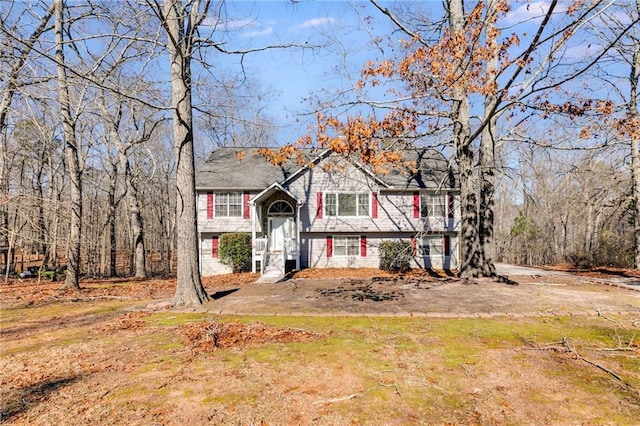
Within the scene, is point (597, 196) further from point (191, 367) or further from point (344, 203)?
point (191, 367)

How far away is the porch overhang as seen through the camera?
1627 centimetres

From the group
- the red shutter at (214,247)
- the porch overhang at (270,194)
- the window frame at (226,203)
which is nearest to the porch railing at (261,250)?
the porch overhang at (270,194)

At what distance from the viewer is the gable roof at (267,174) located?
18.0 m

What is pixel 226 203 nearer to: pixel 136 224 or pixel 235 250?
pixel 235 250

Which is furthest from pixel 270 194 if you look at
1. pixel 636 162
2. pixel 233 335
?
pixel 636 162

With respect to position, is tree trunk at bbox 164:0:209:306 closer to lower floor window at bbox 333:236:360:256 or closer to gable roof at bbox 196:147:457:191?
gable roof at bbox 196:147:457:191

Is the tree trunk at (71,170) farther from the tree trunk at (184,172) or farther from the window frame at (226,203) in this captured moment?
the window frame at (226,203)

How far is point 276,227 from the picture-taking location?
18484 millimetres

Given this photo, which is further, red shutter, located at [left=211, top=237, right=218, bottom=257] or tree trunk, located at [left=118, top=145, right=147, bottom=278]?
tree trunk, located at [left=118, top=145, right=147, bottom=278]

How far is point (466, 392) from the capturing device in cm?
349

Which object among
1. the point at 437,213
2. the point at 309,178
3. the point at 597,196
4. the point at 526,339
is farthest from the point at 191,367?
the point at 597,196

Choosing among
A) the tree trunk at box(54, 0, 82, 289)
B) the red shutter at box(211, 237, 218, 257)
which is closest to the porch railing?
the red shutter at box(211, 237, 218, 257)

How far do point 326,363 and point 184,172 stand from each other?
624 cm

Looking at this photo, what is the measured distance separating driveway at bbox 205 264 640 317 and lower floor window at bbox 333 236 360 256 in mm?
6333
